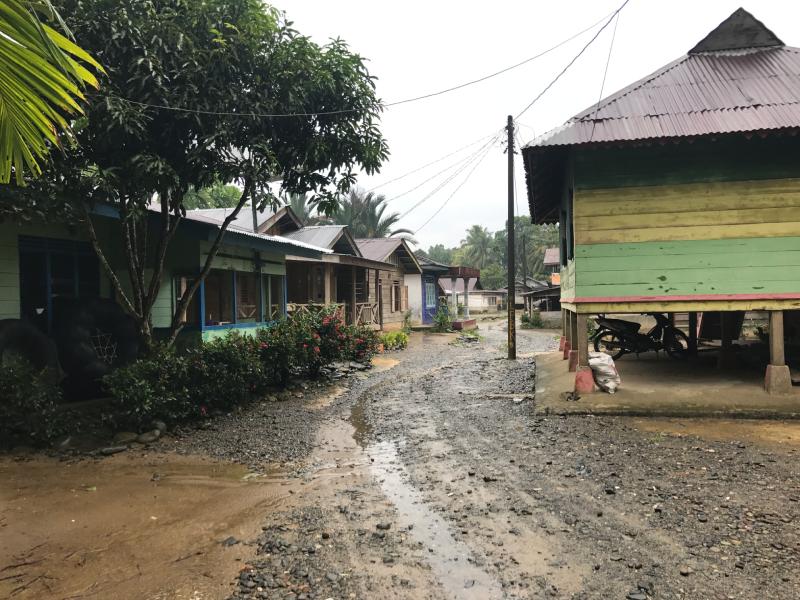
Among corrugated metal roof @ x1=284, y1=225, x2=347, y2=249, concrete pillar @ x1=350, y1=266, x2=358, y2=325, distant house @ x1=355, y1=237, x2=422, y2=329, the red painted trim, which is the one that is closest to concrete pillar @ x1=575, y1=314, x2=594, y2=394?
the red painted trim

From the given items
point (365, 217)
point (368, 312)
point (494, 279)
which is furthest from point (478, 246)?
point (368, 312)

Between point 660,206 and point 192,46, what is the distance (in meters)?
6.94

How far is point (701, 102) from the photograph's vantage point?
26.5 ft

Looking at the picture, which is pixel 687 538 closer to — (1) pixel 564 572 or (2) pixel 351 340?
(1) pixel 564 572

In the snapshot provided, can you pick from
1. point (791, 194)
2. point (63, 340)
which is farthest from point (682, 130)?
point (63, 340)

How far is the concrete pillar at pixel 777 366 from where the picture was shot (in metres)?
7.40

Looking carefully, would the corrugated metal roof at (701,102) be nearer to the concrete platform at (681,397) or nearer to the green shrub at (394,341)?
the concrete platform at (681,397)

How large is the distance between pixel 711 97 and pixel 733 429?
5.14 meters

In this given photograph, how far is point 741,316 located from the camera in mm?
11766

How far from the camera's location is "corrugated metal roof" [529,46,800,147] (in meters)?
7.33

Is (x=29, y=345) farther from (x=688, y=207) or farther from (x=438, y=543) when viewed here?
(x=688, y=207)

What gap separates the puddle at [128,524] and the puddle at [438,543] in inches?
41.4

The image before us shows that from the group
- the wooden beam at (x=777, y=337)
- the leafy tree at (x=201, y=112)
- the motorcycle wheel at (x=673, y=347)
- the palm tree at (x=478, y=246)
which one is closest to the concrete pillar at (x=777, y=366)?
the wooden beam at (x=777, y=337)

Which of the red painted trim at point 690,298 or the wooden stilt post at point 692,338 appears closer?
the red painted trim at point 690,298
